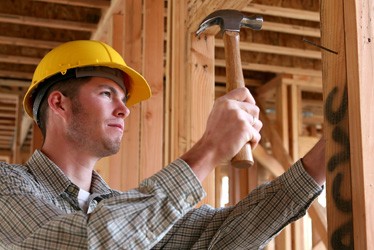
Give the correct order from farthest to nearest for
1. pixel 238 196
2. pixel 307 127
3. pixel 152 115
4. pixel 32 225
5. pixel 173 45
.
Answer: pixel 307 127
pixel 238 196
pixel 152 115
pixel 173 45
pixel 32 225

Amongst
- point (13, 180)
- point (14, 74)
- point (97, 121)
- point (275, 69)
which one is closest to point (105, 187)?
point (97, 121)

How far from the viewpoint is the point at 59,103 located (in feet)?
6.95

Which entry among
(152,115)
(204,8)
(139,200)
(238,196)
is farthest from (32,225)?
(238,196)

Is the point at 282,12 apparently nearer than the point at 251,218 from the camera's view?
No

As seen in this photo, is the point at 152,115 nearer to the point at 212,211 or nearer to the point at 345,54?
the point at 212,211

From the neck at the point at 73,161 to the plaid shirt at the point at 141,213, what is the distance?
2.4 inches

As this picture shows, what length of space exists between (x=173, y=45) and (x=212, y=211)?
3.38ft

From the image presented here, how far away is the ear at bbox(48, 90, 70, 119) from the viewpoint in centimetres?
209

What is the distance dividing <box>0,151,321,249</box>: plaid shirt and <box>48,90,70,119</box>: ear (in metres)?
0.19

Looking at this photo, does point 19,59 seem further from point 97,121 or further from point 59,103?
point 97,121

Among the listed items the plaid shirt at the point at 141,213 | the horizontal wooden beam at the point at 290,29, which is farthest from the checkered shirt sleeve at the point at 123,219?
the horizontal wooden beam at the point at 290,29

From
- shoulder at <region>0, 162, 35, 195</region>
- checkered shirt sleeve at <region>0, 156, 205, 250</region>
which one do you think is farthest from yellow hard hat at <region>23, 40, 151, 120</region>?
checkered shirt sleeve at <region>0, 156, 205, 250</region>

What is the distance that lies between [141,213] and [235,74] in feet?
1.65

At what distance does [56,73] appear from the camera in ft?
7.26
